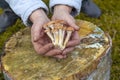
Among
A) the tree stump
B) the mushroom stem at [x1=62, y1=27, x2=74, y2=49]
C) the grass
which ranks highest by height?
the mushroom stem at [x1=62, y1=27, x2=74, y2=49]

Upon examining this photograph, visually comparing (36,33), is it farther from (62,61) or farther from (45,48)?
(62,61)

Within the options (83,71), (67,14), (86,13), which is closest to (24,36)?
(67,14)

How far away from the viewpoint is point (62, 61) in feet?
5.27

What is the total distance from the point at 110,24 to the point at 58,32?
1.12 metres

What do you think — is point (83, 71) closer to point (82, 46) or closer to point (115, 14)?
point (82, 46)

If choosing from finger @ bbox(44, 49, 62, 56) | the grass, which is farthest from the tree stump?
the grass

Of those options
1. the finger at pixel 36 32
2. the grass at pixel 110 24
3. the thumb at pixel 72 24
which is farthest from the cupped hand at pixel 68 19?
the grass at pixel 110 24

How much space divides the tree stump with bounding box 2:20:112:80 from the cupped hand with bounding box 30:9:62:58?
0.07 m

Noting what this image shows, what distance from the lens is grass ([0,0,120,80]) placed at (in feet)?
7.62

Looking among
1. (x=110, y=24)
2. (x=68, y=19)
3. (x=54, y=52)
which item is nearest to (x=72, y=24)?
(x=68, y=19)

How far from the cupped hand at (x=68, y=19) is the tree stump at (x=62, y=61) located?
68 mm

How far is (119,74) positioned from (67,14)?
2.42ft

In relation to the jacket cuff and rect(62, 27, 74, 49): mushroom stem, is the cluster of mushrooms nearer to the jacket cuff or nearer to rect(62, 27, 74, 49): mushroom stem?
rect(62, 27, 74, 49): mushroom stem

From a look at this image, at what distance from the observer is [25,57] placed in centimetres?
165
